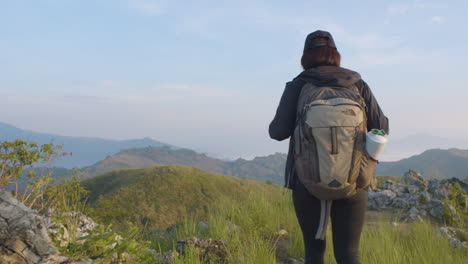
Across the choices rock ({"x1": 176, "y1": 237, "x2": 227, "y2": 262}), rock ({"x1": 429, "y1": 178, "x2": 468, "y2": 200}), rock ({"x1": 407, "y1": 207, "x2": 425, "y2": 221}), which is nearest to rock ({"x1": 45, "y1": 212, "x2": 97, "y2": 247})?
rock ({"x1": 176, "y1": 237, "x2": 227, "y2": 262})

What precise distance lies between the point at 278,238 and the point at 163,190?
898cm

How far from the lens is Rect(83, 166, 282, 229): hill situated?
11.3m

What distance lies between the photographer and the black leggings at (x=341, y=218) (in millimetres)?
2635

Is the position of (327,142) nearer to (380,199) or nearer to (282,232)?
(282,232)

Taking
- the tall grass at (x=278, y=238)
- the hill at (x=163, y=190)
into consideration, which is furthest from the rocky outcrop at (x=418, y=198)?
the hill at (x=163, y=190)

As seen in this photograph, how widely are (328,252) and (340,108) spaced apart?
281cm

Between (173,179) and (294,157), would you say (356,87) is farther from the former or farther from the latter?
(173,179)

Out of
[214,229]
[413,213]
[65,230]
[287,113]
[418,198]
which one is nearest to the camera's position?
[287,113]

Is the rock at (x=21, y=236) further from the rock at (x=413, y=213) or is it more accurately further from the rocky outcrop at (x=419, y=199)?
the rock at (x=413, y=213)

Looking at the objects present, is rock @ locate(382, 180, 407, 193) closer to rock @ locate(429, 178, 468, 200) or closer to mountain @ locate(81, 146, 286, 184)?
rock @ locate(429, 178, 468, 200)

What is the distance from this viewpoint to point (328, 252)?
461 cm

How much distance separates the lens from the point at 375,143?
245 centimetres

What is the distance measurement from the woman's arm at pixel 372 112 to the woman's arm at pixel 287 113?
50 cm

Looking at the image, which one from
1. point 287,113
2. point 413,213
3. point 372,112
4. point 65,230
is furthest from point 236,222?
point 413,213
